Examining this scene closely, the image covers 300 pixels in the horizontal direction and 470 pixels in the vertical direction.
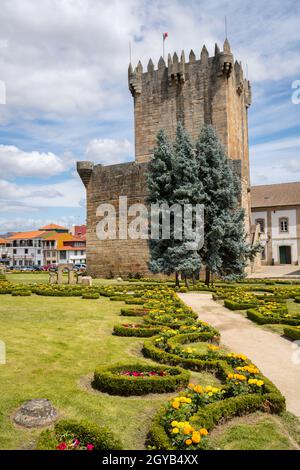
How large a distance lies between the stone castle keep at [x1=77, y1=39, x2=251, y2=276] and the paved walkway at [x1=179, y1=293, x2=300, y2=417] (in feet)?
50.4

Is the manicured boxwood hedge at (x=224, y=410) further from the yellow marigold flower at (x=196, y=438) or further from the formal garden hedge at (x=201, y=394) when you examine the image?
the yellow marigold flower at (x=196, y=438)

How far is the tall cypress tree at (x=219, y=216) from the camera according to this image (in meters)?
20.2

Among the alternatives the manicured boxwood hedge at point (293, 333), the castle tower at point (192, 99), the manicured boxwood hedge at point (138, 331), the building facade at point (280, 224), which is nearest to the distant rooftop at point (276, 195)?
the building facade at point (280, 224)

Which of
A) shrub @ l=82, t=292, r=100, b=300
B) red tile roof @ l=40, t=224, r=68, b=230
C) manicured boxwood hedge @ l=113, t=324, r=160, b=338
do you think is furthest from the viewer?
red tile roof @ l=40, t=224, r=68, b=230

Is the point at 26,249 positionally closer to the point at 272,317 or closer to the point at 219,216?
the point at 219,216

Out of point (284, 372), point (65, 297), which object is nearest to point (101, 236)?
point (65, 297)

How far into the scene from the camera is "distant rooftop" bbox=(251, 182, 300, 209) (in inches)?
1935

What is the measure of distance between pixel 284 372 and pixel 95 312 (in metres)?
7.14

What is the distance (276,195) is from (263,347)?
45.6 m

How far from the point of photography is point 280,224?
49.1 m

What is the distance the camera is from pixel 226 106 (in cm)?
2861

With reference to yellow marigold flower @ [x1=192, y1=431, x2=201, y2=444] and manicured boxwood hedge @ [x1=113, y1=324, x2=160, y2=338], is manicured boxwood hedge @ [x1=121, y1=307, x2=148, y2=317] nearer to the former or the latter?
manicured boxwood hedge @ [x1=113, y1=324, x2=160, y2=338]

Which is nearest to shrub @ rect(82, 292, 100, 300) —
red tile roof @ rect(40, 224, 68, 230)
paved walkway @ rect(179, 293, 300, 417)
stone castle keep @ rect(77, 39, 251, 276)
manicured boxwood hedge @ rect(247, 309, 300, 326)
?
paved walkway @ rect(179, 293, 300, 417)

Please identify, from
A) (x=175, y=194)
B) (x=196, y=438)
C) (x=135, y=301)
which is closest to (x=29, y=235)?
(x=175, y=194)
